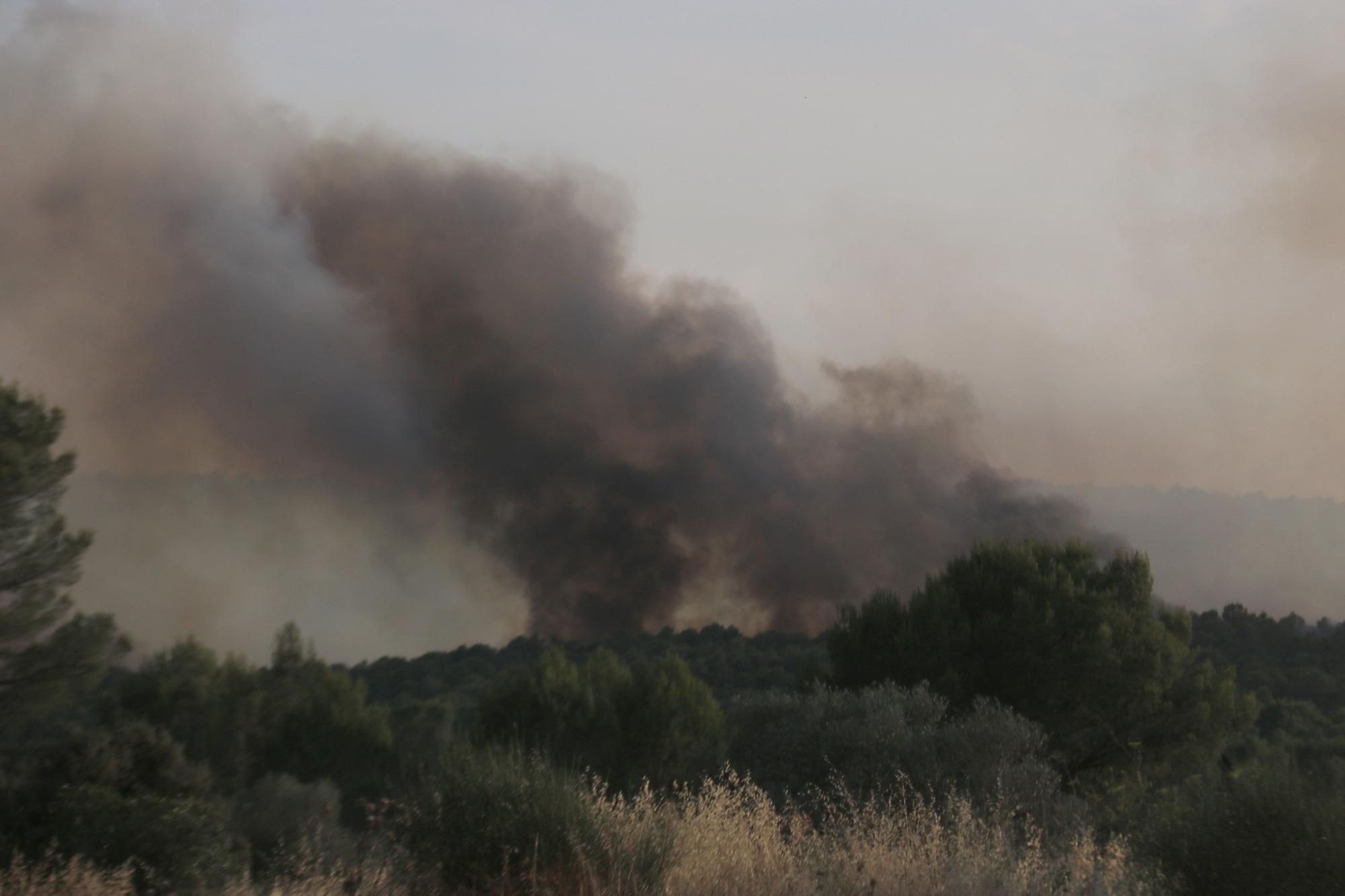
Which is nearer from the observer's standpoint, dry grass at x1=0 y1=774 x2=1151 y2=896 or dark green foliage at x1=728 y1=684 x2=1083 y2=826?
dry grass at x1=0 y1=774 x2=1151 y2=896

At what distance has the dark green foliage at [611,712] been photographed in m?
37.8

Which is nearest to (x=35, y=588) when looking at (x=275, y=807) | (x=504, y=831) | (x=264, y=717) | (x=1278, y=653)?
(x=275, y=807)

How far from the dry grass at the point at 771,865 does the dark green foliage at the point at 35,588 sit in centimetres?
2410

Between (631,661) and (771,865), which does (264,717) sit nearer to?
(631,661)

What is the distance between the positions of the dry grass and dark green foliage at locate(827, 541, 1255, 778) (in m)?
22.0

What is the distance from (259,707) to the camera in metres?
47.5

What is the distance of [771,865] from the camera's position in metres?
7.71

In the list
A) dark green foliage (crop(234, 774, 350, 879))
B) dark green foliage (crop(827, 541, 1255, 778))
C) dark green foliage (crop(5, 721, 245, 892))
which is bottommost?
dark green foliage (crop(234, 774, 350, 879))

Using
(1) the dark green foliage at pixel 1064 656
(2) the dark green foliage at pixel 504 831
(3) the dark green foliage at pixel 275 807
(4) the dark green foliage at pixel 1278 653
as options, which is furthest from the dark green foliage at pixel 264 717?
(2) the dark green foliage at pixel 504 831

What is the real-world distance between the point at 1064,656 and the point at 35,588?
2868cm

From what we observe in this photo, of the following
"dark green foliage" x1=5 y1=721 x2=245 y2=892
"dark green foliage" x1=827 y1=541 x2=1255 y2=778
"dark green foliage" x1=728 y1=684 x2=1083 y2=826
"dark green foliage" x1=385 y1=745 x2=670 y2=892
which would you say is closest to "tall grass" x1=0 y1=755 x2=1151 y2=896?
"dark green foliage" x1=385 y1=745 x2=670 y2=892

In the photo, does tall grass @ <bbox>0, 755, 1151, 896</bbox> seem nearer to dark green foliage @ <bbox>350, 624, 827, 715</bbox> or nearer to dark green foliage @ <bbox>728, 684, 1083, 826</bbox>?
dark green foliage @ <bbox>728, 684, 1083, 826</bbox>

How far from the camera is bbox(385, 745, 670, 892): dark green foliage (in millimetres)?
7723

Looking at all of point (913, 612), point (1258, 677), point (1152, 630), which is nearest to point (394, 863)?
point (913, 612)
